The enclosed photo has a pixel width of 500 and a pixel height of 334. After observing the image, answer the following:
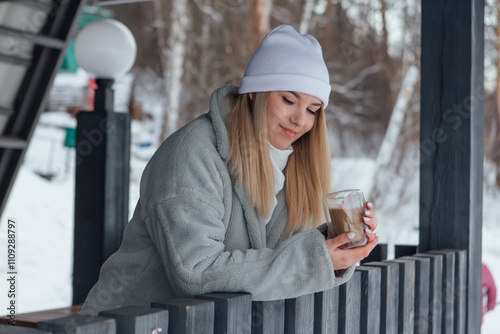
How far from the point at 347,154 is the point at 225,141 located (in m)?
8.98

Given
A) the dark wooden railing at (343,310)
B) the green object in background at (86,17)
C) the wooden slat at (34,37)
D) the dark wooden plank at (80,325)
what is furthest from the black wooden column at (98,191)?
the green object in background at (86,17)

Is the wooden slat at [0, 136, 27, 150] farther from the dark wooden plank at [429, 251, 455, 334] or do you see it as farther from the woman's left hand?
the woman's left hand

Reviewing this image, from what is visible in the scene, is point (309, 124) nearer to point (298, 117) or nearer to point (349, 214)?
point (298, 117)

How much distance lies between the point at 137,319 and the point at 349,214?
1.84 ft

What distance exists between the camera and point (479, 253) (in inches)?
91.6

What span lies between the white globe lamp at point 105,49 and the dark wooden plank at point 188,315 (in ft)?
7.01

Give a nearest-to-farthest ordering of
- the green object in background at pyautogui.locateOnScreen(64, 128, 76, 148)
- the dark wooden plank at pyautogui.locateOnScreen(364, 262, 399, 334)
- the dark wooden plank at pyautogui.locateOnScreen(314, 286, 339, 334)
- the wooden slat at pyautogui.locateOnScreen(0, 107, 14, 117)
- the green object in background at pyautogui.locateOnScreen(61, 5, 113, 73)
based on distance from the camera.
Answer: the dark wooden plank at pyautogui.locateOnScreen(314, 286, 339, 334) < the dark wooden plank at pyautogui.locateOnScreen(364, 262, 399, 334) < the wooden slat at pyautogui.locateOnScreen(0, 107, 14, 117) < the green object in background at pyautogui.locateOnScreen(61, 5, 113, 73) < the green object in background at pyautogui.locateOnScreen(64, 128, 76, 148)

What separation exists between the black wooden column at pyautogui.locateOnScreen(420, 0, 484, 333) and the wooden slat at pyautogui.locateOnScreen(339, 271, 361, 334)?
791 millimetres

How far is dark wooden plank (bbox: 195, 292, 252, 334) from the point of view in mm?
1180

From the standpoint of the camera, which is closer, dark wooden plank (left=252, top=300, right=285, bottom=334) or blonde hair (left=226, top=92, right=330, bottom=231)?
dark wooden plank (left=252, top=300, right=285, bottom=334)

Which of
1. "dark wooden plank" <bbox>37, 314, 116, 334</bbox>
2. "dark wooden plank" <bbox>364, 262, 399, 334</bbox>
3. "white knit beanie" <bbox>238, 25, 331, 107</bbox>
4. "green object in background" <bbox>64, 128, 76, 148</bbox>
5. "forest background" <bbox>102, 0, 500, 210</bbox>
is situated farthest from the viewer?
"forest background" <bbox>102, 0, 500, 210</bbox>

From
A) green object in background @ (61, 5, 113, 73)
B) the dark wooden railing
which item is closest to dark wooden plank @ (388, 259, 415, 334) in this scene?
the dark wooden railing

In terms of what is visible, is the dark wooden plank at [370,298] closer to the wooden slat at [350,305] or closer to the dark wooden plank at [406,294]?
the wooden slat at [350,305]

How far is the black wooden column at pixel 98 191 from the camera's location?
2.83 m
